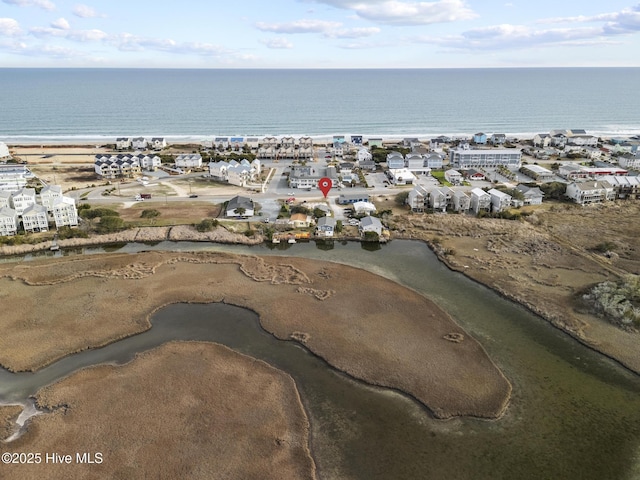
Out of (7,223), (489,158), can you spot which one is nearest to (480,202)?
(489,158)

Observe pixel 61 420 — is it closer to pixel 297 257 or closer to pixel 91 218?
pixel 297 257

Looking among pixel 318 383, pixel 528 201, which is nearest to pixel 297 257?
pixel 318 383

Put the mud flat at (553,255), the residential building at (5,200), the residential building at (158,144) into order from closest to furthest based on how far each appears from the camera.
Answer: the mud flat at (553,255), the residential building at (5,200), the residential building at (158,144)

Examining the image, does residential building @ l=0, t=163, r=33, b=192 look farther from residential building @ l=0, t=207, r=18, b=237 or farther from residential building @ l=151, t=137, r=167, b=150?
residential building @ l=151, t=137, r=167, b=150

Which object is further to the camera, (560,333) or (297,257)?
(297,257)

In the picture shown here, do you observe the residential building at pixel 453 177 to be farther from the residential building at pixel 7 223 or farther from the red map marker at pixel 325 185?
the residential building at pixel 7 223

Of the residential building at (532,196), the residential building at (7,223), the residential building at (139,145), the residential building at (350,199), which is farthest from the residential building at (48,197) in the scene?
the residential building at (532,196)

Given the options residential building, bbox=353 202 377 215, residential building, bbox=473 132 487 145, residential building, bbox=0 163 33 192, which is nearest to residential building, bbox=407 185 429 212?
residential building, bbox=353 202 377 215
